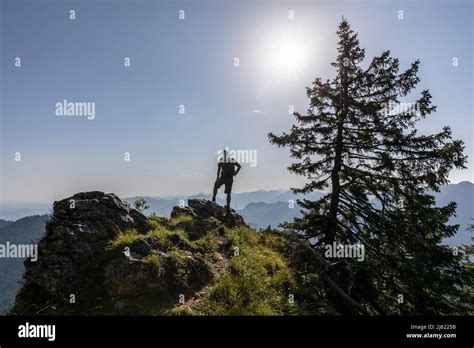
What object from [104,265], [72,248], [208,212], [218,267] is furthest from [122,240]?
[208,212]

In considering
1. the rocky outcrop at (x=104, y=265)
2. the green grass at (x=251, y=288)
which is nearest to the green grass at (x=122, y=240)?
the rocky outcrop at (x=104, y=265)

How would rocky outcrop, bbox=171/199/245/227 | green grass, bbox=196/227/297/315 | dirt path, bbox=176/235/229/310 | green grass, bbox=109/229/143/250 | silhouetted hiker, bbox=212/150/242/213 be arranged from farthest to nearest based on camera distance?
silhouetted hiker, bbox=212/150/242/213, rocky outcrop, bbox=171/199/245/227, green grass, bbox=109/229/143/250, dirt path, bbox=176/235/229/310, green grass, bbox=196/227/297/315

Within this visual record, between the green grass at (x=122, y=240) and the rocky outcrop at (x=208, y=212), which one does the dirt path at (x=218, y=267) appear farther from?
the green grass at (x=122, y=240)

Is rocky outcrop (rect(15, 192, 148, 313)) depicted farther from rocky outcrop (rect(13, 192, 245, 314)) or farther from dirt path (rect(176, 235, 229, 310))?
dirt path (rect(176, 235, 229, 310))

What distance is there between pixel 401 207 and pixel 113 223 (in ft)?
36.0

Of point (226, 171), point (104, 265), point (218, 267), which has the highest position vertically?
point (226, 171)

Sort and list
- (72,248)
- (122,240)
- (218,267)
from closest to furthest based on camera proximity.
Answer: (72,248)
(122,240)
(218,267)

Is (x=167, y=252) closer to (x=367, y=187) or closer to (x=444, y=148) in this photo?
(x=367, y=187)

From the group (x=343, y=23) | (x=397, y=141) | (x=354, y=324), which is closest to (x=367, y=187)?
(x=397, y=141)

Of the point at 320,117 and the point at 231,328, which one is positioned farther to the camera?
the point at 320,117

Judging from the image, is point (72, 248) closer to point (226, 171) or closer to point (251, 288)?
point (251, 288)

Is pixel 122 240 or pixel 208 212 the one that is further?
pixel 208 212

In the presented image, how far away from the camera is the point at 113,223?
852cm

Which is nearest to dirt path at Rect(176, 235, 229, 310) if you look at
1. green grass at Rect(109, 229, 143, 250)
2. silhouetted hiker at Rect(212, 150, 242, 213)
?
green grass at Rect(109, 229, 143, 250)
